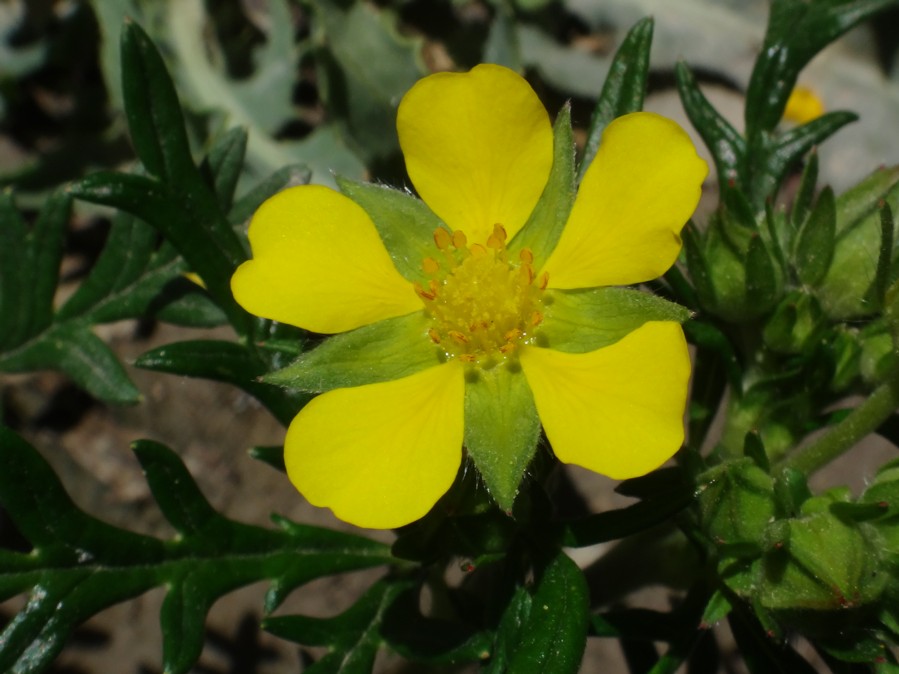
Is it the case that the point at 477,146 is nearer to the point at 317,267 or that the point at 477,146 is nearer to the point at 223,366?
the point at 317,267

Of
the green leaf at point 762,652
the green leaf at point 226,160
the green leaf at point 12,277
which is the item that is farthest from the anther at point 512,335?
the green leaf at point 12,277

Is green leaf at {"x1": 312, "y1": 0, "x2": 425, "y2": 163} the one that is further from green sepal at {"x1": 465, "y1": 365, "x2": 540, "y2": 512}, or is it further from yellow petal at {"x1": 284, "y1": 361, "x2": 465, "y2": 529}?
yellow petal at {"x1": 284, "y1": 361, "x2": 465, "y2": 529}

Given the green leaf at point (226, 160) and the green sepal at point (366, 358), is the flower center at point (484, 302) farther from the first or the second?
the green leaf at point (226, 160)

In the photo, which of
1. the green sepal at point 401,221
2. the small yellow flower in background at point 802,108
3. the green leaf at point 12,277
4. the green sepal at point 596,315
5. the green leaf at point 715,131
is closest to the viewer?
A: the green sepal at point 596,315

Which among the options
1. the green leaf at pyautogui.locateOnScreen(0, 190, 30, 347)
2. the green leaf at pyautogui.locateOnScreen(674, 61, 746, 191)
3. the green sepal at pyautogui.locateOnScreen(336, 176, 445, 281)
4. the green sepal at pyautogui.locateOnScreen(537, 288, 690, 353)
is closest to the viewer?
the green sepal at pyautogui.locateOnScreen(537, 288, 690, 353)

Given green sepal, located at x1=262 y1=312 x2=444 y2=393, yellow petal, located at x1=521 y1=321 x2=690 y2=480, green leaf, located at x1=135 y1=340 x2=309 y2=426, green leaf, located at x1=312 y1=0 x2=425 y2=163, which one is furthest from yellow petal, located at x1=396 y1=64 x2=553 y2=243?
green leaf, located at x1=312 y1=0 x2=425 y2=163

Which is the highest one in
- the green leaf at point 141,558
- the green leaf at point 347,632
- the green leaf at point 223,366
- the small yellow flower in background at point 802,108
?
the small yellow flower in background at point 802,108

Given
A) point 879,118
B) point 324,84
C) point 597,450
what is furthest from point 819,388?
point 879,118
